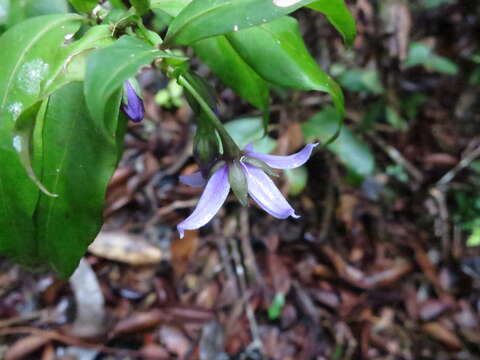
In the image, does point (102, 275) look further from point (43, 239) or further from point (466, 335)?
point (466, 335)

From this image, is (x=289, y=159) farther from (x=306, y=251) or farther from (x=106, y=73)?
(x=306, y=251)

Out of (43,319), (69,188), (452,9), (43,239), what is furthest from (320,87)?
(452,9)

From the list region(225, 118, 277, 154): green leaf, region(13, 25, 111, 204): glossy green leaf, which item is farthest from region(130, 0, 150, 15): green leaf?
region(225, 118, 277, 154): green leaf

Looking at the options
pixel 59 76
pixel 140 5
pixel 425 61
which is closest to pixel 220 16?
pixel 140 5

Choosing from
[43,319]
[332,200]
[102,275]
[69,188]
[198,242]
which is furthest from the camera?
[332,200]

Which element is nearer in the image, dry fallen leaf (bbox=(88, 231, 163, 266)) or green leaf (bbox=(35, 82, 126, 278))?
green leaf (bbox=(35, 82, 126, 278))

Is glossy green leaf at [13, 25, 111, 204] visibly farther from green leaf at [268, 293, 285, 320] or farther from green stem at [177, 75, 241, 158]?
green leaf at [268, 293, 285, 320]
